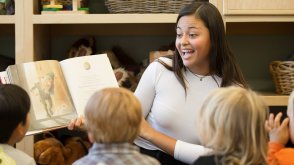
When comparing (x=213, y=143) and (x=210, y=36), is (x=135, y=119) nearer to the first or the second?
(x=213, y=143)

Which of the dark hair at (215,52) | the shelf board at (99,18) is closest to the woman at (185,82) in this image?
the dark hair at (215,52)

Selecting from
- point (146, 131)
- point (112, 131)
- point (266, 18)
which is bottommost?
point (146, 131)

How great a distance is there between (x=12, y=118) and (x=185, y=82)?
57cm

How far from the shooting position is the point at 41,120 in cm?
146

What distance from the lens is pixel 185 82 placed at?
1504 millimetres

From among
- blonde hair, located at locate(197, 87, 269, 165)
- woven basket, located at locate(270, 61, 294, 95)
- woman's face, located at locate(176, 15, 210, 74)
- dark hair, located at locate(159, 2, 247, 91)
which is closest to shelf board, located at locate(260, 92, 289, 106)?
woven basket, located at locate(270, 61, 294, 95)

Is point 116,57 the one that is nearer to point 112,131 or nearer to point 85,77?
point 85,77

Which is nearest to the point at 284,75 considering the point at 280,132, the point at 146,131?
the point at 280,132

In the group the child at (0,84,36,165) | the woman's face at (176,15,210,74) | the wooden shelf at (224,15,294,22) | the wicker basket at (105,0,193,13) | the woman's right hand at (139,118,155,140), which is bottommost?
the woman's right hand at (139,118,155,140)

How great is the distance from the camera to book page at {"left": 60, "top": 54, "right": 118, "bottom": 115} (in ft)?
4.94

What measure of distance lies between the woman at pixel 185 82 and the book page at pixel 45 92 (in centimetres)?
25

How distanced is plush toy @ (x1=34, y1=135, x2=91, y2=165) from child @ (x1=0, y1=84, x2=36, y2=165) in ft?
1.46

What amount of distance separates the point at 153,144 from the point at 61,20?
577mm

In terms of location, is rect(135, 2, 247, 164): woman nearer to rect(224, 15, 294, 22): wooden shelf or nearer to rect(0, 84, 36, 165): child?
rect(224, 15, 294, 22): wooden shelf
